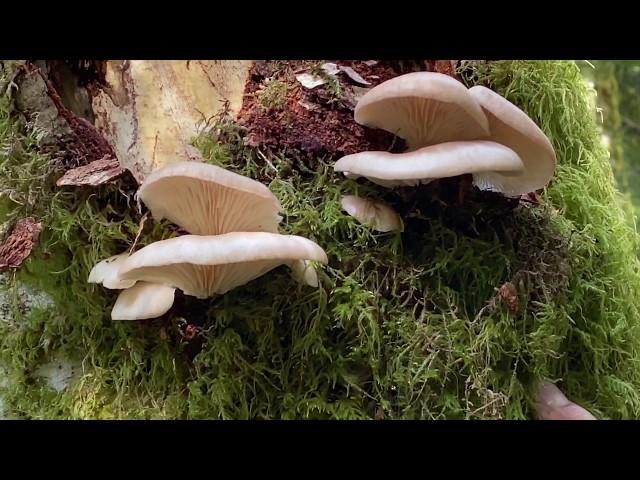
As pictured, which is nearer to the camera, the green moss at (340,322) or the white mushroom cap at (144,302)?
the white mushroom cap at (144,302)

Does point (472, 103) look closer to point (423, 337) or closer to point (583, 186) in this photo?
point (423, 337)

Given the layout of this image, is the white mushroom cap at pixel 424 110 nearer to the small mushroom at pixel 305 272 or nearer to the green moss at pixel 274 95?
the green moss at pixel 274 95

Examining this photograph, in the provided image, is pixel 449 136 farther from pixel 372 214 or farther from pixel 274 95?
pixel 274 95

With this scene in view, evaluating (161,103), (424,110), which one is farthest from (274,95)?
(424,110)

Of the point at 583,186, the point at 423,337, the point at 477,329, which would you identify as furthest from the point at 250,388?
the point at 583,186

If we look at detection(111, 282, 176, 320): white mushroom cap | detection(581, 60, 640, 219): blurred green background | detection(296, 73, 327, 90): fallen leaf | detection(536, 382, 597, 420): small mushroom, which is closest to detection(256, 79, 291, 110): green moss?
detection(296, 73, 327, 90): fallen leaf

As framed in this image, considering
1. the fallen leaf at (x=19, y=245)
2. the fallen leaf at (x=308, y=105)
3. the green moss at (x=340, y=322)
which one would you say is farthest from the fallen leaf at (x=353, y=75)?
the fallen leaf at (x=19, y=245)

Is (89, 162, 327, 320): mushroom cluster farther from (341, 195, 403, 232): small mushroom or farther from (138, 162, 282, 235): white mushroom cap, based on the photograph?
(341, 195, 403, 232): small mushroom
